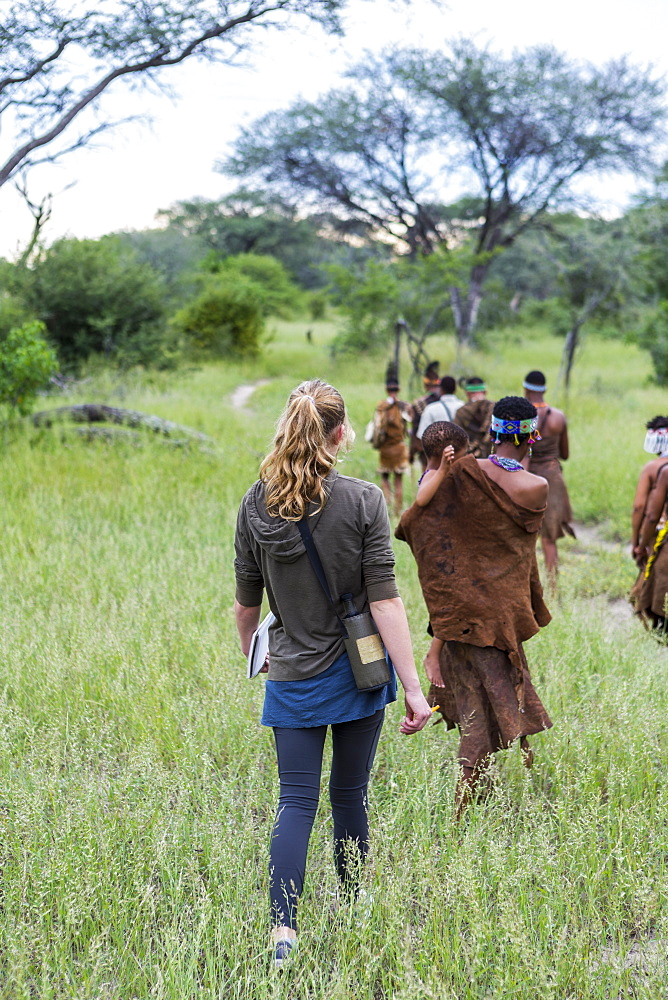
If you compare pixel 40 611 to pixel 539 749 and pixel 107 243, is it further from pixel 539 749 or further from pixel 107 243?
pixel 107 243

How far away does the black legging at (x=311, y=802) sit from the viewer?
217 cm

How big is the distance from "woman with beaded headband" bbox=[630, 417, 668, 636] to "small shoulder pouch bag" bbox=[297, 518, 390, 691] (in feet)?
10.4

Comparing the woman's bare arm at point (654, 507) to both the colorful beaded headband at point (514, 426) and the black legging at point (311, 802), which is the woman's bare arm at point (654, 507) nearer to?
the colorful beaded headband at point (514, 426)

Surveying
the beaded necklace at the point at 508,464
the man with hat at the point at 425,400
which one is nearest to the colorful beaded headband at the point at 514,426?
the beaded necklace at the point at 508,464

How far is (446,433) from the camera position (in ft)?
10.0

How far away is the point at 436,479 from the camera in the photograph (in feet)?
9.61

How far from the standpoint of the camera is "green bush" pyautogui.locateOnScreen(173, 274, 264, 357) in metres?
27.9

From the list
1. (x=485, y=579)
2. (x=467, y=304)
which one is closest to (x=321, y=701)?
(x=485, y=579)

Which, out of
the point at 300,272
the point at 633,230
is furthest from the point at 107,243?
the point at 300,272

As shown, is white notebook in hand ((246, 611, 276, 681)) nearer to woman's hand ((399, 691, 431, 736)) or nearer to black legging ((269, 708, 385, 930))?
black legging ((269, 708, 385, 930))

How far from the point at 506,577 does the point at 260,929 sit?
1504mm

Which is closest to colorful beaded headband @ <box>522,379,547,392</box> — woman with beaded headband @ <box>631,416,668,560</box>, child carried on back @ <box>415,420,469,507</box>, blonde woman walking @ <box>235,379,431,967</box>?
woman with beaded headband @ <box>631,416,668,560</box>

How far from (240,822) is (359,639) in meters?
1.19

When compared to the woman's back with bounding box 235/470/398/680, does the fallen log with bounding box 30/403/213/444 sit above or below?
below
